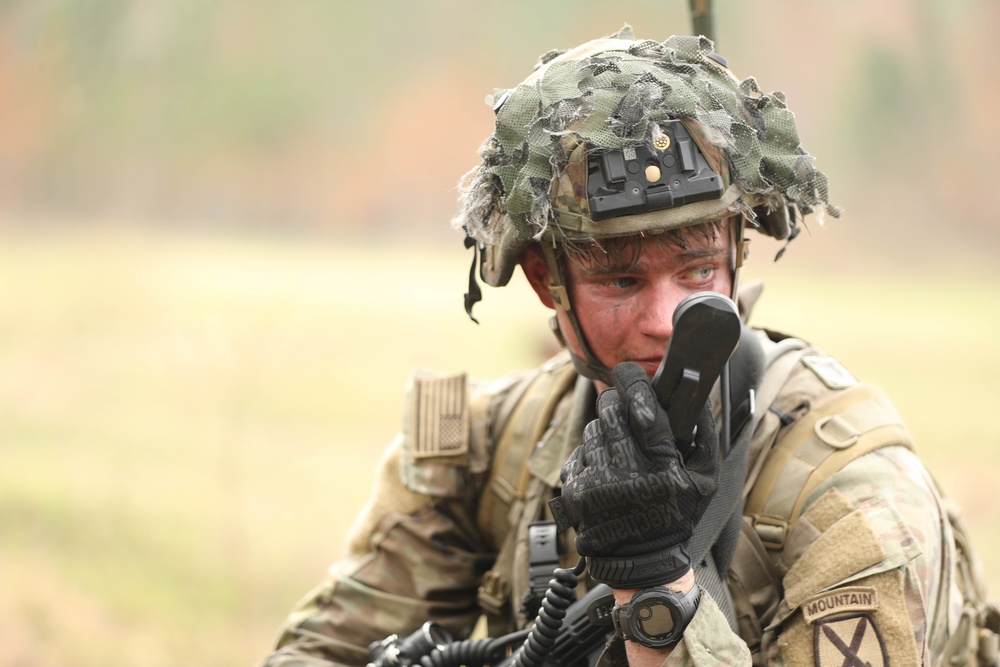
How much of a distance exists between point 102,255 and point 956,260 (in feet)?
25.1

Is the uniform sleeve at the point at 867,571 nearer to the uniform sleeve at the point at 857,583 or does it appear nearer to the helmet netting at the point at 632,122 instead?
the uniform sleeve at the point at 857,583

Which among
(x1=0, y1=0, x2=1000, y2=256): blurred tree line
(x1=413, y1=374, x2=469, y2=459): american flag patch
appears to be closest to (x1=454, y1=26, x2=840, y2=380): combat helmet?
(x1=413, y1=374, x2=469, y2=459): american flag patch

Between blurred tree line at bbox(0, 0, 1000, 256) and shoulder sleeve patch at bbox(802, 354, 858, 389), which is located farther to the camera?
blurred tree line at bbox(0, 0, 1000, 256)

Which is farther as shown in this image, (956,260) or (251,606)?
(956,260)

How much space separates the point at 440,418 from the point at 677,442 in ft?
3.91

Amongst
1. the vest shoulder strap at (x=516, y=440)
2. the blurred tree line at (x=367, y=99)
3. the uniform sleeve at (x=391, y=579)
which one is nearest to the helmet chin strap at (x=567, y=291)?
the vest shoulder strap at (x=516, y=440)

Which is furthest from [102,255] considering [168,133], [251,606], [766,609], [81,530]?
[766,609]

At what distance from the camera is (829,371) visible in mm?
2922

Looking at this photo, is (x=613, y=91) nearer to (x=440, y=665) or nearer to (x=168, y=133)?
(x=440, y=665)

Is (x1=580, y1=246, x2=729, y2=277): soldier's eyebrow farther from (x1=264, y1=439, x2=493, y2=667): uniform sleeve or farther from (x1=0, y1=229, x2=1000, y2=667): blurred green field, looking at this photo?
(x1=0, y1=229, x2=1000, y2=667): blurred green field

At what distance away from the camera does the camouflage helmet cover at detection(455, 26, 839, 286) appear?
260cm

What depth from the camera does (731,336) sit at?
222 centimetres

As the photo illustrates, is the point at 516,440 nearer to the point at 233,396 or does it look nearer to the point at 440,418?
the point at 440,418

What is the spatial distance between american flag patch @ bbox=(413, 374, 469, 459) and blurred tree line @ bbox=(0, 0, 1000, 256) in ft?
21.5
